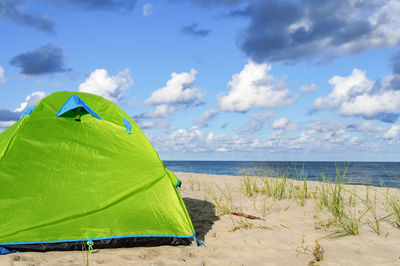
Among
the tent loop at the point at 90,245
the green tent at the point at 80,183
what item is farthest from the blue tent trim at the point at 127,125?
the tent loop at the point at 90,245

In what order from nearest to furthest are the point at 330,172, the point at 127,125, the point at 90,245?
1. the point at 90,245
2. the point at 127,125
3. the point at 330,172

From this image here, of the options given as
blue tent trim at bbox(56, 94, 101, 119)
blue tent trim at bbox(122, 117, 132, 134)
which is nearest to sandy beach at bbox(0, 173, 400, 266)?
blue tent trim at bbox(122, 117, 132, 134)

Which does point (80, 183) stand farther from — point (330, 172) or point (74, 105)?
point (330, 172)

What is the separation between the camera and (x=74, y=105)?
3861mm

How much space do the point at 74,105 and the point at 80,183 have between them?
1.01m

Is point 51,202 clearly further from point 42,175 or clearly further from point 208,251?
point 208,251

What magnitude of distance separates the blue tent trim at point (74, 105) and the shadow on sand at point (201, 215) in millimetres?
2062

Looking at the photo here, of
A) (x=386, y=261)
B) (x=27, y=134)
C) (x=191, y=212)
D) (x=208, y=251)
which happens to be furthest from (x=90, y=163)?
(x=386, y=261)

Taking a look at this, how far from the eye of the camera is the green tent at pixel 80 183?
325 cm

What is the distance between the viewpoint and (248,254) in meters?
3.26

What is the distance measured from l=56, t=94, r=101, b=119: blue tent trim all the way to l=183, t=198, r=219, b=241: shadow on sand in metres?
2.06

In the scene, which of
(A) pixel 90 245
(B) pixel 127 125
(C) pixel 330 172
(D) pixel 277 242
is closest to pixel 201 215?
(D) pixel 277 242

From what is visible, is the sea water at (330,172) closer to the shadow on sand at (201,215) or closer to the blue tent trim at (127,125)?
the shadow on sand at (201,215)

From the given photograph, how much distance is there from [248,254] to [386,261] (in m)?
1.32
